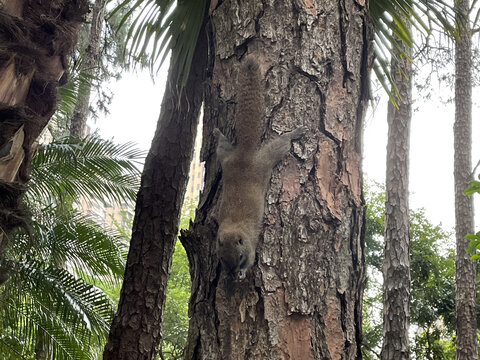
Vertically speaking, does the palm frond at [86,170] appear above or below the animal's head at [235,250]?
above

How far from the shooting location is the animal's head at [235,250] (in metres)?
1.55

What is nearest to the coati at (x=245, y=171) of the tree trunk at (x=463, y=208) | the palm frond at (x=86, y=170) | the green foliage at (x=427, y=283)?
the palm frond at (x=86, y=170)

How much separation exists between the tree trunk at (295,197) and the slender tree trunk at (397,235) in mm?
3734

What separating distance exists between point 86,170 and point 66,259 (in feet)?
3.68

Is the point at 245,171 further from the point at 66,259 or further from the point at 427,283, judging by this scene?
the point at 427,283

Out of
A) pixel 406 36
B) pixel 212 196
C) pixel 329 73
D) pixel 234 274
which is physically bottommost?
pixel 234 274

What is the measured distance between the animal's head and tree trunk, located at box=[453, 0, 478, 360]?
5561mm

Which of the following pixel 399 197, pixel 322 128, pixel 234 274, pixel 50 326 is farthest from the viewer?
pixel 399 197

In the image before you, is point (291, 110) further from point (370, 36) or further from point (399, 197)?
point (399, 197)

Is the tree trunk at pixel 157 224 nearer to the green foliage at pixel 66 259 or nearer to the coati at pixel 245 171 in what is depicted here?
the coati at pixel 245 171

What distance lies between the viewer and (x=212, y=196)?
5.76 feet

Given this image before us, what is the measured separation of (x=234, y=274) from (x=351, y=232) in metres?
0.41

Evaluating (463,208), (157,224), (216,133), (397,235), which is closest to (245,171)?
(216,133)

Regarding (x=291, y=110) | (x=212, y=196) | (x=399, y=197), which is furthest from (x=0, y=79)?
(x=399, y=197)
